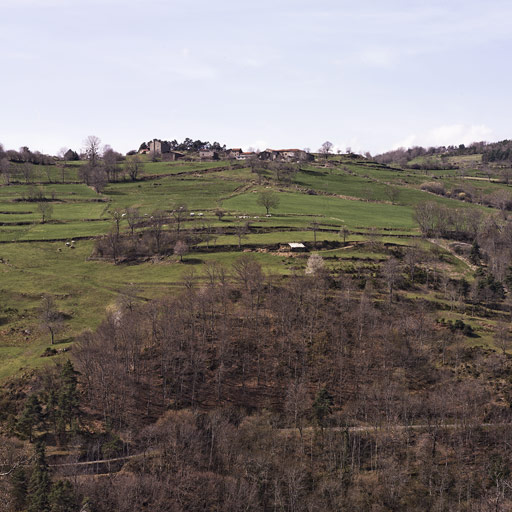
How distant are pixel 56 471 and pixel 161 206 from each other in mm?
132322

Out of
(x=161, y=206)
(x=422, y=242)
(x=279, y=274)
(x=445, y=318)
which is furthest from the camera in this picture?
(x=161, y=206)

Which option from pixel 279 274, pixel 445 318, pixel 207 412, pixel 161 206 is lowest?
pixel 207 412

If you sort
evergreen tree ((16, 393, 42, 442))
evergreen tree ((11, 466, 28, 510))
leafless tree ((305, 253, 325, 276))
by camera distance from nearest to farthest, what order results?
evergreen tree ((11, 466, 28, 510)), evergreen tree ((16, 393, 42, 442)), leafless tree ((305, 253, 325, 276))

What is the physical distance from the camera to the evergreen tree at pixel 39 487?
197 ft

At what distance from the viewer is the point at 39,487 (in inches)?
2438

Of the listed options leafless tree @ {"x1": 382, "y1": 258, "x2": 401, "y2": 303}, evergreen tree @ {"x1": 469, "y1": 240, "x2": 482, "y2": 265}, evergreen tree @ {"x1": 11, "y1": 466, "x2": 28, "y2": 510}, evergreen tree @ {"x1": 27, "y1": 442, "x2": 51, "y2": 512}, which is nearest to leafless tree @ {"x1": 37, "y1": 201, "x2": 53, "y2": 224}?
leafless tree @ {"x1": 382, "y1": 258, "x2": 401, "y2": 303}

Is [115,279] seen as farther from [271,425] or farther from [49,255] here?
[271,425]

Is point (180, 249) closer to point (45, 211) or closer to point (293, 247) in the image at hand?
point (293, 247)

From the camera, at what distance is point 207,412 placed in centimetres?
8744

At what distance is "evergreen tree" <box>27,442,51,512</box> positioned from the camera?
2360 inches

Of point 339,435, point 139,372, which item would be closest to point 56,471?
point 139,372

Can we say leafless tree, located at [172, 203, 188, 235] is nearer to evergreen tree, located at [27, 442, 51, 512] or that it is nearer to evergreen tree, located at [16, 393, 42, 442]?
evergreen tree, located at [16, 393, 42, 442]

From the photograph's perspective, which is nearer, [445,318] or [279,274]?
[445,318]

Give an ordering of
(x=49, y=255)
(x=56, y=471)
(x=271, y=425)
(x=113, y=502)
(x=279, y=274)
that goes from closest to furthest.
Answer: (x=113, y=502)
(x=56, y=471)
(x=271, y=425)
(x=279, y=274)
(x=49, y=255)
